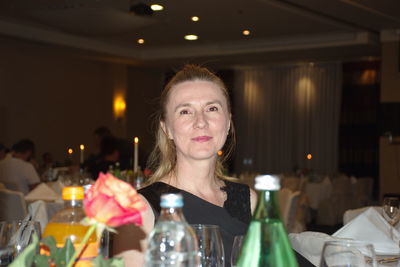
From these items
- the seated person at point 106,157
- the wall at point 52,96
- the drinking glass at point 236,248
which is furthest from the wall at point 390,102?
the drinking glass at point 236,248

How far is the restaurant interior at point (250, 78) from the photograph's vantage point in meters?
9.46

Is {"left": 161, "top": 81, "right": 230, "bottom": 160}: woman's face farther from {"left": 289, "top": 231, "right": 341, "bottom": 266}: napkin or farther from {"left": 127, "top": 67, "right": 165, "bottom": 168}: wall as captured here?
{"left": 127, "top": 67, "right": 165, "bottom": 168}: wall

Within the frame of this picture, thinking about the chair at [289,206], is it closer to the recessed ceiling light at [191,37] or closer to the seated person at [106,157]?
the seated person at [106,157]

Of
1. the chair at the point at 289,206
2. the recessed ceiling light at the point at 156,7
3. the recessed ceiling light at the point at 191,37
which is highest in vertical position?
the recessed ceiling light at the point at 191,37

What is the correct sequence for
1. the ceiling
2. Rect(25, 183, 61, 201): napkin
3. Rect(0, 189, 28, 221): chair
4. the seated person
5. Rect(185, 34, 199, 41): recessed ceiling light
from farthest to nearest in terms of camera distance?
Rect(185, 34, 199, 41): recessed ceiling light, the ceiling, the seated person, Rect(25, 183, 61, 201): napkin, Rect(0, 189, 28, 221): chair

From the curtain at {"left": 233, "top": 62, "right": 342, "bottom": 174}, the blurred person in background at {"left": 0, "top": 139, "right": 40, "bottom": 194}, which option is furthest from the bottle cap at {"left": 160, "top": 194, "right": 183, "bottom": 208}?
the curtain at {"left": 233, "top": 62, "right": 342, "bottom": 174}

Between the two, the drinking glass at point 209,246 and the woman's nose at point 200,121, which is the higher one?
the woman's nose at point 200,121

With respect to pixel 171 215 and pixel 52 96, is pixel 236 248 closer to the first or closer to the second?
pixel 171 215

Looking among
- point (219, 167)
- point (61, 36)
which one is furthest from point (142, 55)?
point (219, 167)

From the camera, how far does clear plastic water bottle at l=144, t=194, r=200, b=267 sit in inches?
35.7

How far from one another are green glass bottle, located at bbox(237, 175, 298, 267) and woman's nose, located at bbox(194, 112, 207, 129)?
960 mm

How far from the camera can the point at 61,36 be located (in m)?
11.8

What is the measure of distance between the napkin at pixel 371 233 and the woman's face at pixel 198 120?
72 cm

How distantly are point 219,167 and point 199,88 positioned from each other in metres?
0.58
